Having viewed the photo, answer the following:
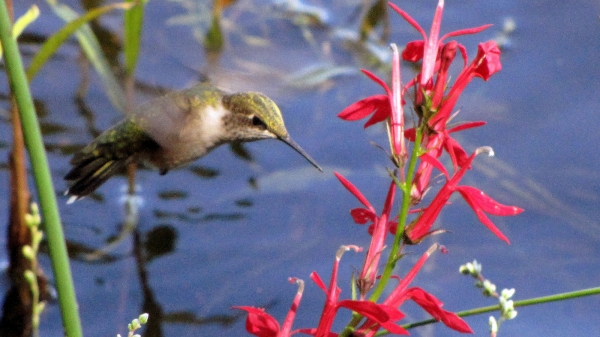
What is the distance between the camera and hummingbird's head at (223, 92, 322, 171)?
163 cm

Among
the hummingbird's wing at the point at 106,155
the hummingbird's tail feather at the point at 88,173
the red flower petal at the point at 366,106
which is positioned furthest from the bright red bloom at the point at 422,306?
the hummingbird's tail feather at the point at 88,173

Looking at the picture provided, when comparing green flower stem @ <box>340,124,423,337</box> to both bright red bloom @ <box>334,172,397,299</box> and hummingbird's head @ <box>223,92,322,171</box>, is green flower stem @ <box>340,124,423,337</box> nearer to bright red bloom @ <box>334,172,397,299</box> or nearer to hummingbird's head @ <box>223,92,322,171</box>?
bright red bloom @ <box>334,172,397,299</box>

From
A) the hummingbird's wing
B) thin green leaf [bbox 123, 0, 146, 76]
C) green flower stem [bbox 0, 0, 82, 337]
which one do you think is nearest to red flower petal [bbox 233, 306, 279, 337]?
green flower stem [bbox 0, 0, 82, 337]

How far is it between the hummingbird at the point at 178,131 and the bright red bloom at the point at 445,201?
64 centimetres

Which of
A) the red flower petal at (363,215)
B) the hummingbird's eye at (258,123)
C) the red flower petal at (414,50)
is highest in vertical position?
the red flower petal at (414,50)

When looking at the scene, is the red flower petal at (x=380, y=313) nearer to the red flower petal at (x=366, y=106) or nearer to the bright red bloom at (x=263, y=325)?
the bright red bloom at (x=263, y=325)

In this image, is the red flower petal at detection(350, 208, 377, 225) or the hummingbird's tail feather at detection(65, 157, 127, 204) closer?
the red flower petal at detection(350, 208, 377, 225)

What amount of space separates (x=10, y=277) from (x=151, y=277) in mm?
395

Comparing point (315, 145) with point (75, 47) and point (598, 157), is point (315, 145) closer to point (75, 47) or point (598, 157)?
point (598, 157)

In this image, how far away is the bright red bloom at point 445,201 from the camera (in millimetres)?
993

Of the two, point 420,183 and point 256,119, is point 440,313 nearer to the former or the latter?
point 420,183

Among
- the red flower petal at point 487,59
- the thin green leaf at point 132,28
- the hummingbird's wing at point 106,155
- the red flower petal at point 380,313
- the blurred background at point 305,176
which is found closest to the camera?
the red flower petal at point 380,313

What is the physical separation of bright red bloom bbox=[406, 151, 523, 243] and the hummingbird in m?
0.64

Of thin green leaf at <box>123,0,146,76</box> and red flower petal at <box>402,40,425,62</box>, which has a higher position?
red flower petal at <box>402,40,425,62</box>
